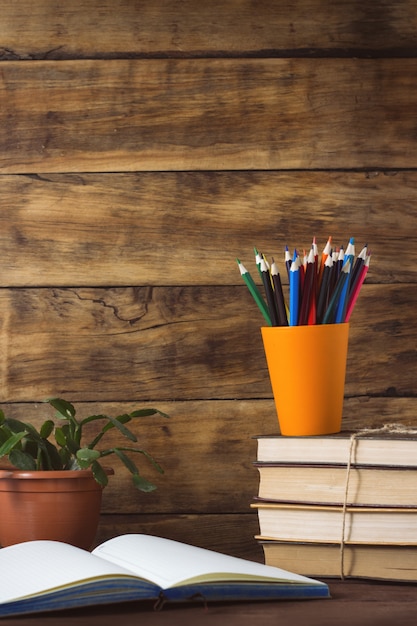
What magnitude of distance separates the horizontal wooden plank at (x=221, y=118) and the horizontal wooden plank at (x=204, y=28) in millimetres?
Result: 24

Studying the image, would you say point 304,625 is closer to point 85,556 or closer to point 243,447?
point 85,556

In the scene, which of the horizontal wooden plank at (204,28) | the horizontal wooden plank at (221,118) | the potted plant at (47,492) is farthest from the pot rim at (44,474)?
the horizontal wooden plank at (204,28)

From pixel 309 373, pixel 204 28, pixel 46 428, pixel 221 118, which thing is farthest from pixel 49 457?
pixel 204 28

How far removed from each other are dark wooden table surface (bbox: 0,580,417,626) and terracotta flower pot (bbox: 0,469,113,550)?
24 centimetres

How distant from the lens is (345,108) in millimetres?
1062

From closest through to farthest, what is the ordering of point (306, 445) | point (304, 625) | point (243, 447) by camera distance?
point (304, 625)
point (306, 445)
point (243, 447)

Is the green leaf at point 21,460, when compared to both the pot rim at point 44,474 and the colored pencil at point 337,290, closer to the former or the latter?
the pot rim at point 44,474

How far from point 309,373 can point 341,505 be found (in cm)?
16

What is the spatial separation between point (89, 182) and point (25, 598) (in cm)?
62

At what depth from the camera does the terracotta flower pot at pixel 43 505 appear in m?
0.86

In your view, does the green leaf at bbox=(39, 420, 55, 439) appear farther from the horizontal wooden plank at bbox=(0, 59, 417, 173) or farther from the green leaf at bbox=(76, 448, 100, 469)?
the horizontal wooden plank at bbox=(0, 59, 417, 173)

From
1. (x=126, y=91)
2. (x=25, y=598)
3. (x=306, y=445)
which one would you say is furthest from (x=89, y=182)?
(x=25, y=598)

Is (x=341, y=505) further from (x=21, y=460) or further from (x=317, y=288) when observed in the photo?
(x=21, y=460)

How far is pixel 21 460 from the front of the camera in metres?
0.88
